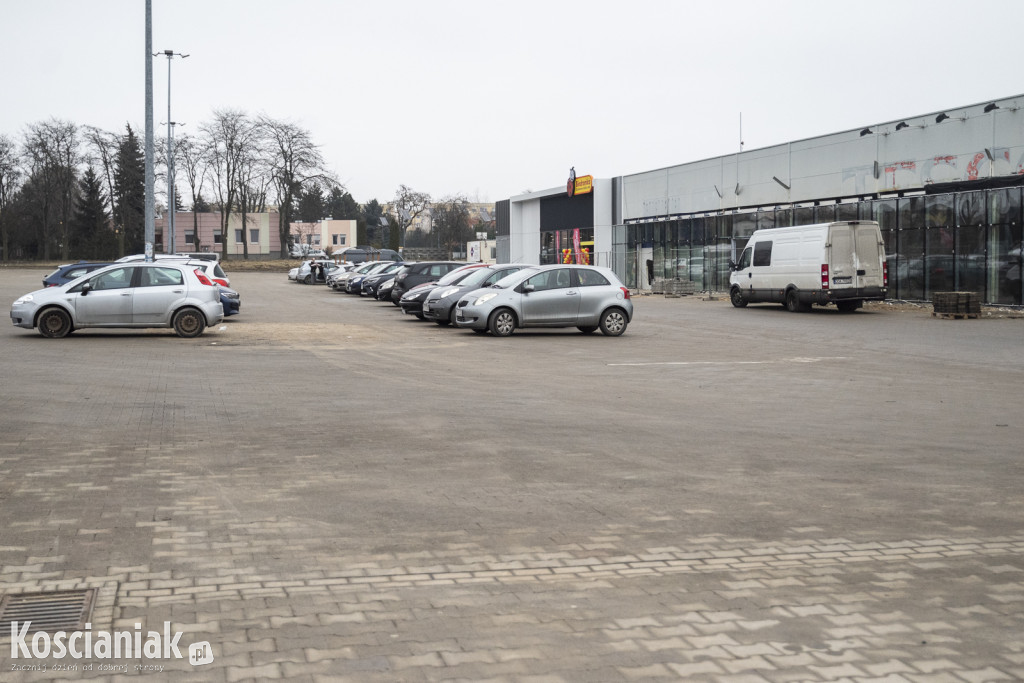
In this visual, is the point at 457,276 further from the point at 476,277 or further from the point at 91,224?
the point at 91,224

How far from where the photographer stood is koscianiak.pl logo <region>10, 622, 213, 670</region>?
4332mm

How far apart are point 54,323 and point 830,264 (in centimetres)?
2057

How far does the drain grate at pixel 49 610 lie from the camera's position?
4672mm

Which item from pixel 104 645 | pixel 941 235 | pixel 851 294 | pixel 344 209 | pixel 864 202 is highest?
pixel 344 209

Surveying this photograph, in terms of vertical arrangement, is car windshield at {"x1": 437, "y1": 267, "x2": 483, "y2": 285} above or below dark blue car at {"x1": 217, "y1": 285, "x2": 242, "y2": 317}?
above

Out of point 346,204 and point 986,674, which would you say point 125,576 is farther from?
point 346,204

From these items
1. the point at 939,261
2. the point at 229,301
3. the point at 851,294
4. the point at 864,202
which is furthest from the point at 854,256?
the point at 229,301

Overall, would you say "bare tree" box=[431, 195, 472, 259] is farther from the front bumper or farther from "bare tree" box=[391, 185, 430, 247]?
the front bumper

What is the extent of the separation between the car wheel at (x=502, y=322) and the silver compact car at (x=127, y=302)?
6.10 metres

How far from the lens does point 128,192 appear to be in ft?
333

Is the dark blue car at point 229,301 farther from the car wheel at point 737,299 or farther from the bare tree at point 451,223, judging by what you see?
the bare tree at point 451,223

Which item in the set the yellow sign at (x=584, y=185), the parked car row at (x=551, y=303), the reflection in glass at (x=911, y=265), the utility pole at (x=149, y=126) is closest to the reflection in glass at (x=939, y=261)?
the reflection in glass at (x=911, y=265)

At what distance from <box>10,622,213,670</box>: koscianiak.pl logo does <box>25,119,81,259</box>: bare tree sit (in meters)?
96.8

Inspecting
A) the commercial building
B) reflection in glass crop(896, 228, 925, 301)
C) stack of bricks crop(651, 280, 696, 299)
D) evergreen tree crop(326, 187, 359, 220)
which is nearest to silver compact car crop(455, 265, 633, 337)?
the commercial building
